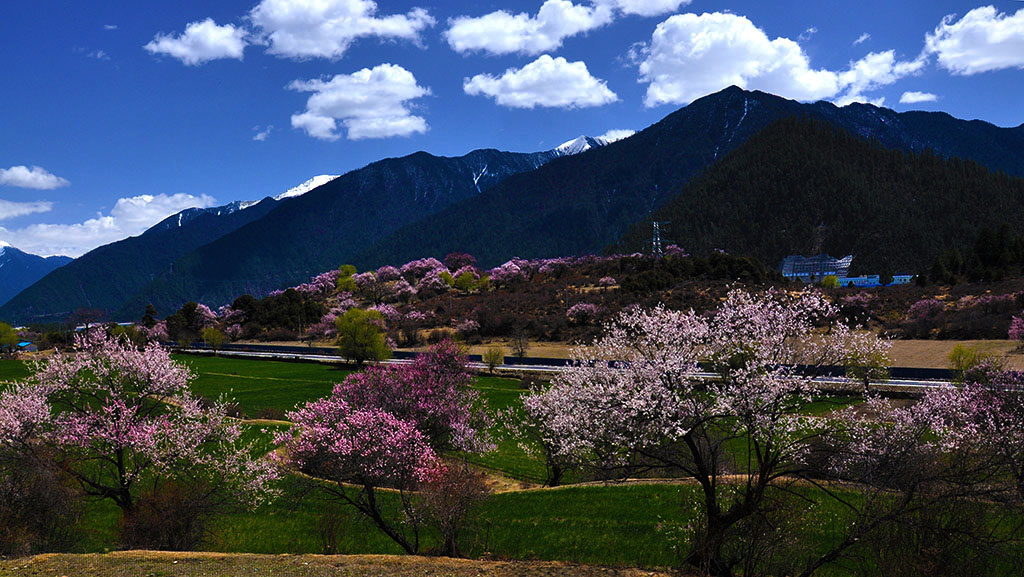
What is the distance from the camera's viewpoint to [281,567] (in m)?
12.0

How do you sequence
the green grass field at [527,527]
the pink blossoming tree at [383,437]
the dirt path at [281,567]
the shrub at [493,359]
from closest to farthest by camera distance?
1. the dirt path at [281,567]
2. the pink blossoming tree at [383,437]
3. the green grass field at [527,527]
4. the shrub at [493,359]

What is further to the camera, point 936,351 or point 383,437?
point 936,351

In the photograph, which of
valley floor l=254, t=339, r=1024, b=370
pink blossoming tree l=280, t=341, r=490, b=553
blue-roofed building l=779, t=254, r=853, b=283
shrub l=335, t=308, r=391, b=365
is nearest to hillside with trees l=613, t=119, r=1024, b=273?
blue-roofed building l=779, t=254, r=853, b=283

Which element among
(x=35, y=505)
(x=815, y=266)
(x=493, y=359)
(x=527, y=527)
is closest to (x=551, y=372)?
(x=493, y=359)

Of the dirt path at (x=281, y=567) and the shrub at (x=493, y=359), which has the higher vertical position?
the dirt path at (x=281, y=567)

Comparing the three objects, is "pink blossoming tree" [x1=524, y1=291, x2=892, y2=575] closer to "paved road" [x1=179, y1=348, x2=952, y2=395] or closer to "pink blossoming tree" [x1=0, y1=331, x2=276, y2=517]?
"paved road" [x1=179, y1=348, x2=952, y2=395]

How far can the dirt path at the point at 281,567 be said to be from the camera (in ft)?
37.7

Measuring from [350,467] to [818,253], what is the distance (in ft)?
591

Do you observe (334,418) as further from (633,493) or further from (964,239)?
(964,239)

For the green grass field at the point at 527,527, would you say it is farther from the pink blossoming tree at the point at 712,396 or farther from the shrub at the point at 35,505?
the pink blossoming tree at the point at 712,396

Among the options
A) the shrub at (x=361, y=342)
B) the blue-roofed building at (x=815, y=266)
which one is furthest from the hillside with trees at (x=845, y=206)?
the shrub at (x=361, y=342)

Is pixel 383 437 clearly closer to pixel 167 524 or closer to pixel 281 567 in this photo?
pixel 281 567

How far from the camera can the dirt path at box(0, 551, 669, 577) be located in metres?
11.5

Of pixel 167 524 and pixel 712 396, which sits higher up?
pixel 712 396
